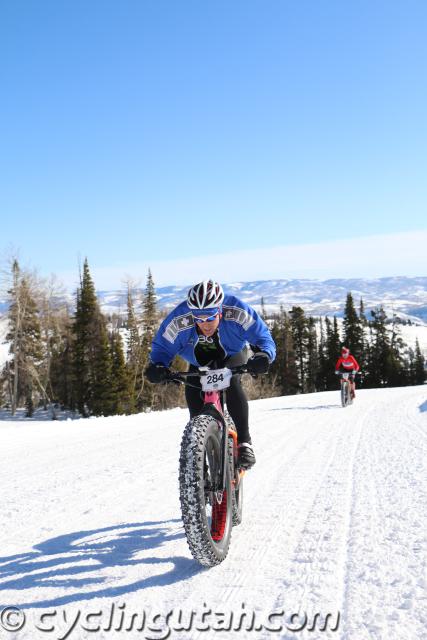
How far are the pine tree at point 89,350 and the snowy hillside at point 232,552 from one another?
3864cm

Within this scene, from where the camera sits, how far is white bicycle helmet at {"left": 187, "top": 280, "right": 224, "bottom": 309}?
4.15 metres

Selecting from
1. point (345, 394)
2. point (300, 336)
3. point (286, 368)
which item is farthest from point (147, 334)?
point (300, 336)

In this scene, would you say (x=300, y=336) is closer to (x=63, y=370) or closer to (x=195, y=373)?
(x=63, y=370)

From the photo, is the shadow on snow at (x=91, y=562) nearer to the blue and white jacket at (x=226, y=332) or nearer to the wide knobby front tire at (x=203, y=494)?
the wide knobby front tire at (x=203, y=494)

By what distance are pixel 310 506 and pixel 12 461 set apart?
5529 millimetres

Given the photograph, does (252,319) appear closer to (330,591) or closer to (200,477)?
(200,477)

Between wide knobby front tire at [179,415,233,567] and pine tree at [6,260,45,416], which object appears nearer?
wide knobby front tire at [179,415,233,567]

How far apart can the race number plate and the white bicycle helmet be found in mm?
Answer: 549

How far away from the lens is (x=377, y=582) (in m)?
3.02

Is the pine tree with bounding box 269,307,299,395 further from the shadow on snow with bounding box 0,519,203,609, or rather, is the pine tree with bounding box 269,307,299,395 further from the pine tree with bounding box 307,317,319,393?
the shadow on snow with bounding box 0,519,203,609

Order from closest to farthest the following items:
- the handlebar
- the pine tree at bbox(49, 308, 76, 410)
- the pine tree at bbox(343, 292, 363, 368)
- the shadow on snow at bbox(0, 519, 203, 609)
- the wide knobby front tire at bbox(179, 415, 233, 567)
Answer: the shadow on snow at bbox(0, 519, 203, 609), the wide knobby front tire at bbox(179, 415, 233, 567), the handlebar, the pine tree at bbox(49, 308, 76, 410), the pine tree at bbox(343, 292, 363, 368)

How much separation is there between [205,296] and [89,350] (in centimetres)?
4609

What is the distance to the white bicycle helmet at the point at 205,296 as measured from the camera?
13.6 ft

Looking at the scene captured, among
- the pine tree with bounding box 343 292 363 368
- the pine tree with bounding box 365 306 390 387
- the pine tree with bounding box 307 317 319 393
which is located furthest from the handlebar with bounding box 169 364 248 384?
the pine tree with bounding box 307 317 319 393
